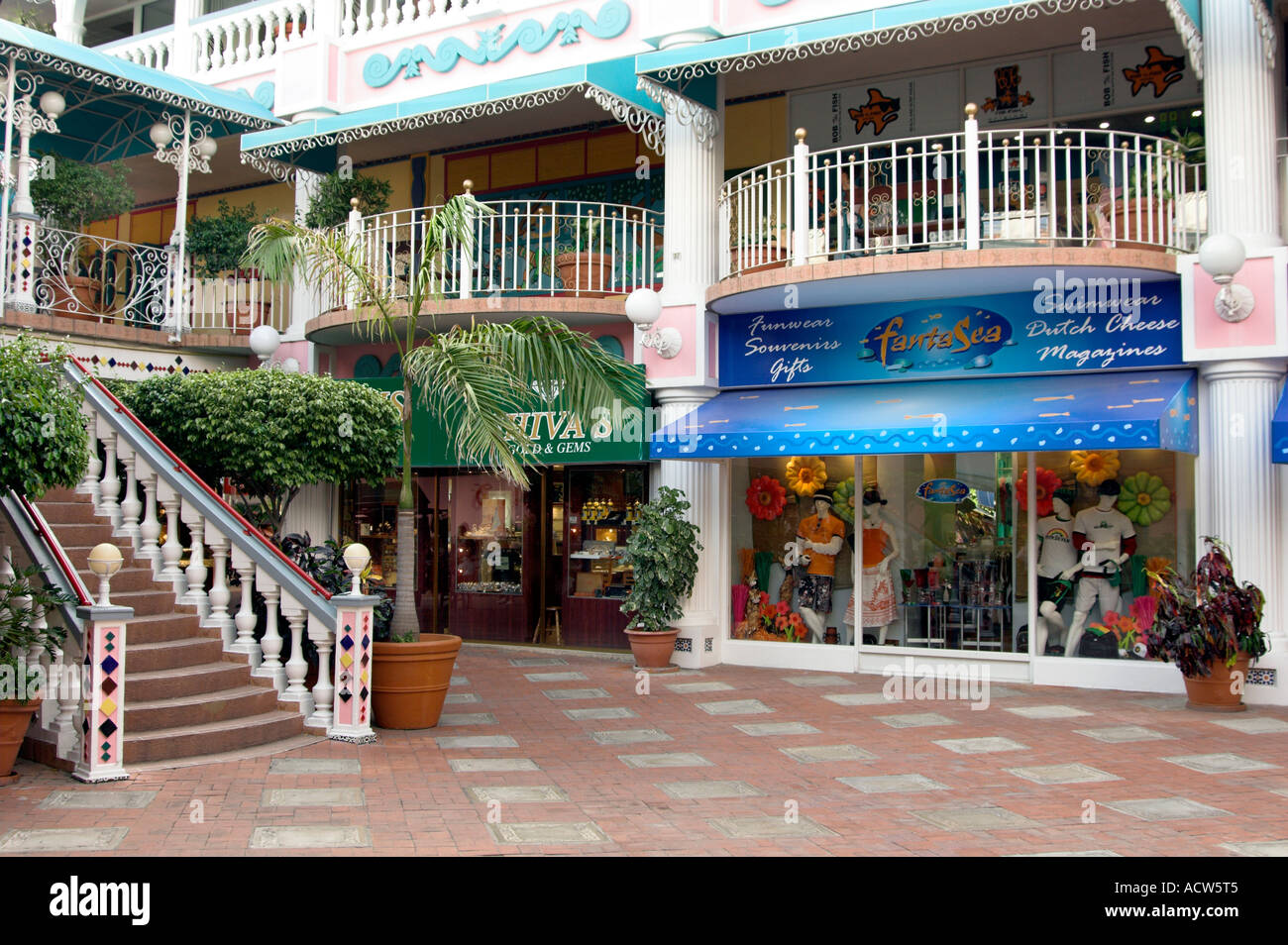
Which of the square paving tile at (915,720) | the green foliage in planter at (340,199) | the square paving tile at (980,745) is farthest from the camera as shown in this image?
the green foliage in planter at (340,199)

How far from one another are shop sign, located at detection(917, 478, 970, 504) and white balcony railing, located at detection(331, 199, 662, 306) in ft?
13.2

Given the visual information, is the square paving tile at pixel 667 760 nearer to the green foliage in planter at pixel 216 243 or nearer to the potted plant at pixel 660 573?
the potted plant at pixel 660 573

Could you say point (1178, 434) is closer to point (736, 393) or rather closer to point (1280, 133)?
point (1280, 133)

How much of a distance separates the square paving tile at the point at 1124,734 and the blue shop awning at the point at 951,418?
7.71 feet

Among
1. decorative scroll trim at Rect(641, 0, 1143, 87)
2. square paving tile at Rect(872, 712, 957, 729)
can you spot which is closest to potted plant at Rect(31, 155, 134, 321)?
decorative scroll trim at Rect(641, 0, 1143, 87)

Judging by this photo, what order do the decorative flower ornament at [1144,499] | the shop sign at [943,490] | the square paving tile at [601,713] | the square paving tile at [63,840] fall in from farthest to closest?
the shop sign at [943,490] < the decorative flower ornament at [1144,499] < the square paving tile at [601,713] < the square paving tile at [63,840]

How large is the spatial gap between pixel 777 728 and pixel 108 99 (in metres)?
11.4

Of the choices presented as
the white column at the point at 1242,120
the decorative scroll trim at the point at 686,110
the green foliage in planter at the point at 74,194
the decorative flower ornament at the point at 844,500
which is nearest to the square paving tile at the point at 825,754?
the decorative flower ornament at the point at 844,500

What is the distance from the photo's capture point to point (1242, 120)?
1070cm

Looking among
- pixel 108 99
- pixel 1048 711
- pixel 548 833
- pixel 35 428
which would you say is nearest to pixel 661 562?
pixel 1048 711

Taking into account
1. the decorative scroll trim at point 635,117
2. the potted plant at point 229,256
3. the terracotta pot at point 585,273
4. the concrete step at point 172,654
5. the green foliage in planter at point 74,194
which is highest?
the decorative scroll trim at point 635,117

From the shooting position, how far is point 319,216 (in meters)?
14.9

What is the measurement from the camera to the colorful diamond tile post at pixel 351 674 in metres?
8.55

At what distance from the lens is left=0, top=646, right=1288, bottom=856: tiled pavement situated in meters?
6.05
